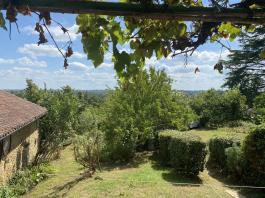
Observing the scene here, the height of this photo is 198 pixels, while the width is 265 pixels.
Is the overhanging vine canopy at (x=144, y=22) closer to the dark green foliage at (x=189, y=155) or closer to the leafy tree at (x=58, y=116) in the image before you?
the dark green foliage at (x=189, y=155)

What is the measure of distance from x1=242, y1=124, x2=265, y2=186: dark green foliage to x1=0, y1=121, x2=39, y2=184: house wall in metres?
9.64

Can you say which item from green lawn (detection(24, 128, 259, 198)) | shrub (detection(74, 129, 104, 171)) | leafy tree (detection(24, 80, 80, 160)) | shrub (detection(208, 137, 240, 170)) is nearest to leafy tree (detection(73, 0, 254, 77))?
green lawn (detection(24, 128, 259, 198))

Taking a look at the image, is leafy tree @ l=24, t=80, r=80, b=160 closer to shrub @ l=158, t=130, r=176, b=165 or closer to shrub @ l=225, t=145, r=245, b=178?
shrub @ l=158, t=130, r=176, b=165

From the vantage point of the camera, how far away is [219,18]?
8.38ft

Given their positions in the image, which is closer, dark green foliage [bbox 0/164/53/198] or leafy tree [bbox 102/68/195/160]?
dark green foliage [bbox 0/164/53/198]

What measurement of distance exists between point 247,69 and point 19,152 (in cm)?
3879

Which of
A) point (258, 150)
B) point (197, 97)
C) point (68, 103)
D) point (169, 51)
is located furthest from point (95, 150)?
point (197, 97)

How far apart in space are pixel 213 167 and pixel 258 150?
6785 mm

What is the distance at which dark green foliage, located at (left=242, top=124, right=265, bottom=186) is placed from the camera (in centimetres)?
1351

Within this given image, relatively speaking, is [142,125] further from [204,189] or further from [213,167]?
[204,189]

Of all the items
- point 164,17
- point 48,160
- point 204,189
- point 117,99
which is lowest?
point 48,160

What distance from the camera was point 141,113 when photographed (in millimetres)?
25109

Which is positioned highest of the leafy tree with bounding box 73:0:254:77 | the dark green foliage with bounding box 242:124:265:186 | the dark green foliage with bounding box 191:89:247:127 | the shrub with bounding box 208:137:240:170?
the leafy tree with bounding box 73:0:254:77

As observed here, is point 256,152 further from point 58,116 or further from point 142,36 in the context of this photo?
point 58,116
